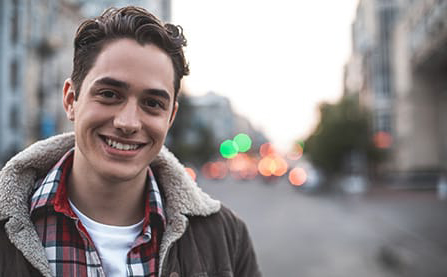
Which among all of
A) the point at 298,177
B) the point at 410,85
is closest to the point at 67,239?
the point at 298,177

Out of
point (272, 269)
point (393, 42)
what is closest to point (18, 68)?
point (272, 269)

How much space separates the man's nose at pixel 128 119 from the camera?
1.77m

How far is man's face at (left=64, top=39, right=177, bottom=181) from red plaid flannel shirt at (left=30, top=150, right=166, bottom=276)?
0.21 metres

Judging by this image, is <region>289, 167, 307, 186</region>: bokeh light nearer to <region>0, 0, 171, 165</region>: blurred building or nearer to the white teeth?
<region>0, 0, 171, 165</region>: blurred building

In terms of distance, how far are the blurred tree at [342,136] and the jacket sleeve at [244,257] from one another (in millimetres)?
26162

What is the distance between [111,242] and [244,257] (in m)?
0.70

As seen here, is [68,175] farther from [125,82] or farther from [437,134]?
[437,134]

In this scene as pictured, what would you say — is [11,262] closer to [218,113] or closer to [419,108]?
[419,108]

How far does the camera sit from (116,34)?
1819 millimetres

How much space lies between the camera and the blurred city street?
7.32 m

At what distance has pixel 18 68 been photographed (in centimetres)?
2897

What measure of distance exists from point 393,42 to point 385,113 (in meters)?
6.45

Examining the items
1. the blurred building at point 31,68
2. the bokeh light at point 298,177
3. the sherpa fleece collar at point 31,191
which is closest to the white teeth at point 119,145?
the sherpa fleece collar at point 31,191

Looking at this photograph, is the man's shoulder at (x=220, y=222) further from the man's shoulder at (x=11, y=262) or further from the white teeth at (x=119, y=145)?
the man's shoulder at (x=11, y=262)
